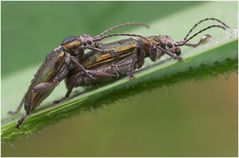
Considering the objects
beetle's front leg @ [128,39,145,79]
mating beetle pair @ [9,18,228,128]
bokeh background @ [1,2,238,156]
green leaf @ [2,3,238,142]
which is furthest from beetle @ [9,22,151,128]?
green leaf @ [2,3,238,142]

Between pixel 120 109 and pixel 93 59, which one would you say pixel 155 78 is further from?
pixel 120 109

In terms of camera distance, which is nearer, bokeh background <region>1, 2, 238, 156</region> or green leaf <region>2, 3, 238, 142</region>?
green leaf <region>2, 3, 238, 142</region>

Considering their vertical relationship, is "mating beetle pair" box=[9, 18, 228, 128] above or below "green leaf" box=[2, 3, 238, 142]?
above

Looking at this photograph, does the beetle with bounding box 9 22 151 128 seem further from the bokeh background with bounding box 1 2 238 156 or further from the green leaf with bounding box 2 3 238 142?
the green leaf with bounding box 2 3 238 142

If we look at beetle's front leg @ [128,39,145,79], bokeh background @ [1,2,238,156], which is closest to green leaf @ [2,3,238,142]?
beetle's front leg @ [128,39,145,79]

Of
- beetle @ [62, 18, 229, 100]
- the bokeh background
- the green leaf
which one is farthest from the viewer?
the bokeh background

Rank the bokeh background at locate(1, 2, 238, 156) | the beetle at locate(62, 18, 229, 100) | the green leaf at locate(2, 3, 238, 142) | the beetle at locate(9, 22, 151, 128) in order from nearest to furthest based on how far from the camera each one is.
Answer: the green leaf at locate(2, 3, 238, 142) < the beetle at locate(9, 22, 151, 128) < the beetle at locate(62, 18, 229, 100) < the bokeh background at locate(1, 2, 238, 156)

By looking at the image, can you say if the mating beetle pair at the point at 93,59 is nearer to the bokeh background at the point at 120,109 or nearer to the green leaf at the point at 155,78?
the bokeh background at the point at 120,109
